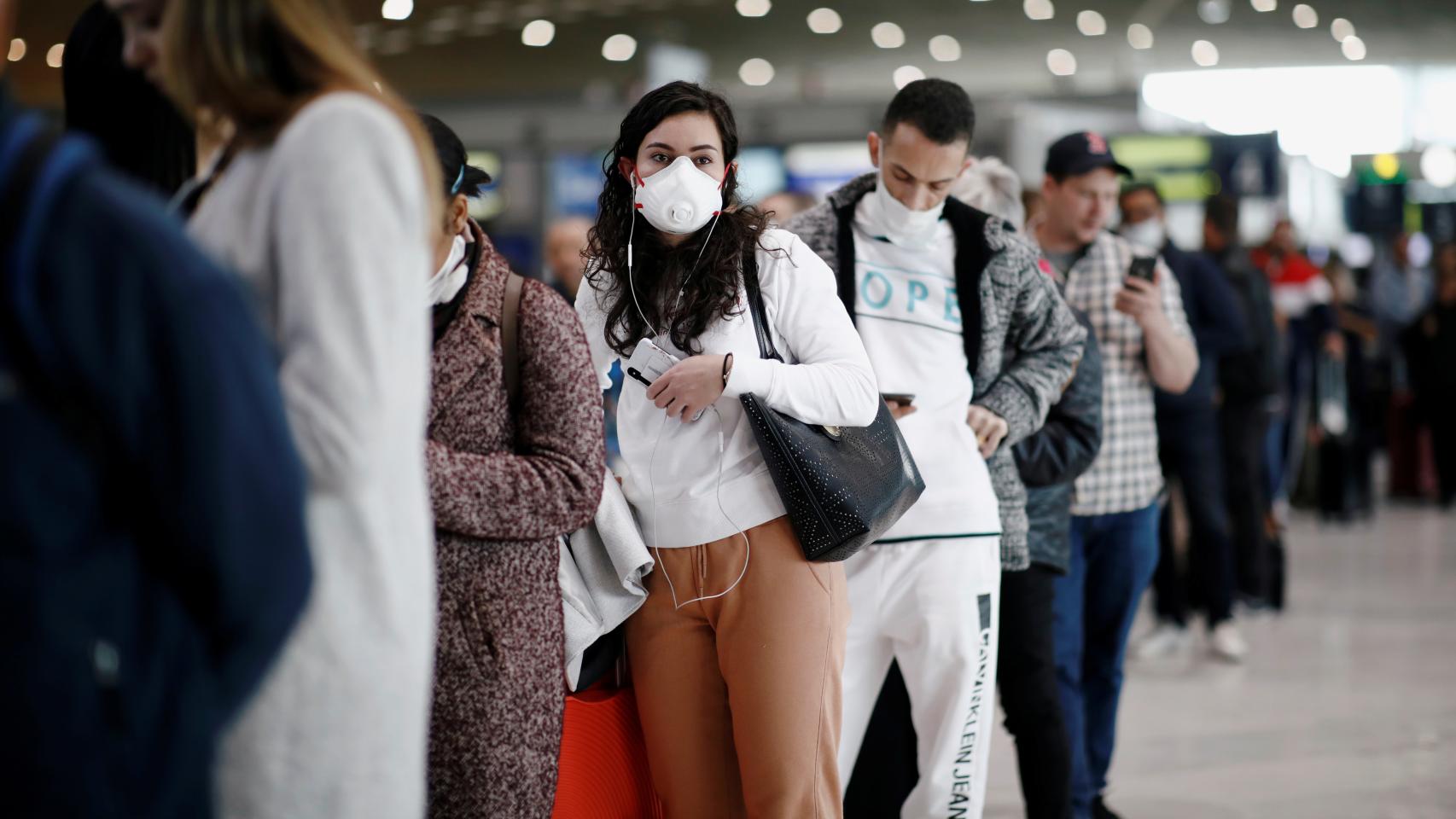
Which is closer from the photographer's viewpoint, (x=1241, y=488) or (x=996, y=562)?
(x=996, y=562)

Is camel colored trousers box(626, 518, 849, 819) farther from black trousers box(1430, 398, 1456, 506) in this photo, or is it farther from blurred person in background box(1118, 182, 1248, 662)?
black trousers box(1430, 398, 1456, 506)

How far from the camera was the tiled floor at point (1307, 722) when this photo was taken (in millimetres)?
4031

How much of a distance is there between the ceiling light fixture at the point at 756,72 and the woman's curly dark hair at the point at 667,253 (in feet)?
66.0

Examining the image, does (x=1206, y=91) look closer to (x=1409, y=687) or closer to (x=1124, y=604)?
(x=1409, y=687)

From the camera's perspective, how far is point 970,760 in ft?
8.92

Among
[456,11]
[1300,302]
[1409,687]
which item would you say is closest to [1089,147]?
[1409,687]

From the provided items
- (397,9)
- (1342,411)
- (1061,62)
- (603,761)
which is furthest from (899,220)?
(1061,62)

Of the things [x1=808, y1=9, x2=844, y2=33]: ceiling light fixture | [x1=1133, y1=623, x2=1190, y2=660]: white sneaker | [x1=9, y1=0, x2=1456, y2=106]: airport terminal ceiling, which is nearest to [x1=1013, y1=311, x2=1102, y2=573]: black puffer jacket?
[x1=1133, y1=623, x2=1190, y2=660]: white sneaker

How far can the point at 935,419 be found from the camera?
2750mm

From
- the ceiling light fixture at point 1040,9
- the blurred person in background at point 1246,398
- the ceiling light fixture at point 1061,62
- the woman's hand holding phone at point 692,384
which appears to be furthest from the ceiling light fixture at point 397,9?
the woman's hand holding phone at point 692,384

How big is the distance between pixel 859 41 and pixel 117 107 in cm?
1938

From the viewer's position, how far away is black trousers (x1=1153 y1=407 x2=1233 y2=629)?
5.60 metres

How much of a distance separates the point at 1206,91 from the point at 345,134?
24727 mm

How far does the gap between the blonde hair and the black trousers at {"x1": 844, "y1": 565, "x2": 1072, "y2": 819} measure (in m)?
1.94
